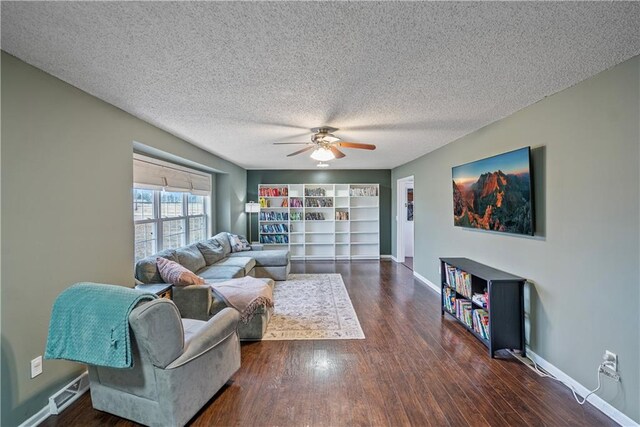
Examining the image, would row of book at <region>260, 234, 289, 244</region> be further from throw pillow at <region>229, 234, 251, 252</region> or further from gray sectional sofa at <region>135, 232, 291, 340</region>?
gray sectional sofa at <region>135, 232, 291, 340</region>

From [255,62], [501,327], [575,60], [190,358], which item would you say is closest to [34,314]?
[190,358]

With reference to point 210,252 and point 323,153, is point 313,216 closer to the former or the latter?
point 210,252

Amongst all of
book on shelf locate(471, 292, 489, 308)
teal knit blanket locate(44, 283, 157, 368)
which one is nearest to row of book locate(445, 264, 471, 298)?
book on shelf locate(471, 292, 489, 308)

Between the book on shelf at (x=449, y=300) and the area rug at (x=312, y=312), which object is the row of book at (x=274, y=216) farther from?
the book on shelf at (x=449, y=300)

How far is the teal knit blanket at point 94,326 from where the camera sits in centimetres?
170

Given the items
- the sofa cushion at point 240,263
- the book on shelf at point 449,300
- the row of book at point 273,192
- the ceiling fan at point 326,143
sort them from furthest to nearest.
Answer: the row of book at point 273,192
the sofa cushion at point 240,263
the book on shelf at point 449,300
the ceiling fan at point 326,143

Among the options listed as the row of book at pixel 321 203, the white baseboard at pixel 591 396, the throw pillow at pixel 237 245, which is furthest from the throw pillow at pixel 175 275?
the row of book at pixel 321 203

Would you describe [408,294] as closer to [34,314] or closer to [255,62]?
[255,62]

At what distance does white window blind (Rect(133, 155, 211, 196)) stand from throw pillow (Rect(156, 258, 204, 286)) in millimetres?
1152

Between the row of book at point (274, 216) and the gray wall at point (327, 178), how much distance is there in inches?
10.3

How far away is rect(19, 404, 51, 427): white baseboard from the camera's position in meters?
1.90

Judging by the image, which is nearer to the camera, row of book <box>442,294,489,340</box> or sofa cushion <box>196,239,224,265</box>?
row of book <box>442,294,489,340</box>

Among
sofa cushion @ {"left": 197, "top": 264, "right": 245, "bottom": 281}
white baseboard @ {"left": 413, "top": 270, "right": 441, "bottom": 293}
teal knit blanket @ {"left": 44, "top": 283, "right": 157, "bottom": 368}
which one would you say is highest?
teal knit blanket @ {"left": 44, "top": 283, "right": 157, "bottom": 368}

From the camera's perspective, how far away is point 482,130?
3.58m
